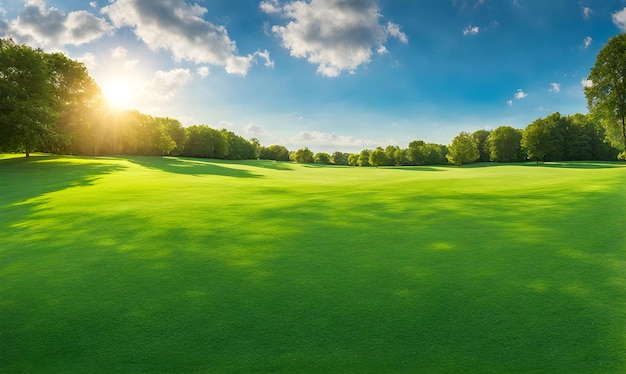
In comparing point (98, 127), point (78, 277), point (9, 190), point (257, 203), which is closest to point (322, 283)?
point (78, 277)

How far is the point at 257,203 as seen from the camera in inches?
615

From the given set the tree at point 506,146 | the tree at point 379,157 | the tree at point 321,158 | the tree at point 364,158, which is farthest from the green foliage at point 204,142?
the tree at point 506,146

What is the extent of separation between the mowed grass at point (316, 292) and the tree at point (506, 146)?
10471cm

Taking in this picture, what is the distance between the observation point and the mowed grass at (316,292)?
16.3 feet

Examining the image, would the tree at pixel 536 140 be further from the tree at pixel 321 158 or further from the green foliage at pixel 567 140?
the tree at pixel 321 158

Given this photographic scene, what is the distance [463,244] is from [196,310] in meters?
6.78

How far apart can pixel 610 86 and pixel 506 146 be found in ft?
206

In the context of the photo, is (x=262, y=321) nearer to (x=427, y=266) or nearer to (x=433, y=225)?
(x=427, y=266)

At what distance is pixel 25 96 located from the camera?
1455 inches

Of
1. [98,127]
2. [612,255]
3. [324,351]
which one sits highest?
[98,127]

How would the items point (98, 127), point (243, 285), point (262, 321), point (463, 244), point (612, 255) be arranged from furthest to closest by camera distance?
point (98, 127) → point (463, 244) → point (612, 255) → point (243, 285) → point (262, 321)

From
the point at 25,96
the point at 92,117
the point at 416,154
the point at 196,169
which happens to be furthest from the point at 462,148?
the point at 25,96

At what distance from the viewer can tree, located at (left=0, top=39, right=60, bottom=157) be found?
Result: 115 ft

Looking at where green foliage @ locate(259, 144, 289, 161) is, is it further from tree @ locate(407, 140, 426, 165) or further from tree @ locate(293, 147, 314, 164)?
tree @ locate(407, 140, 426, 165)
